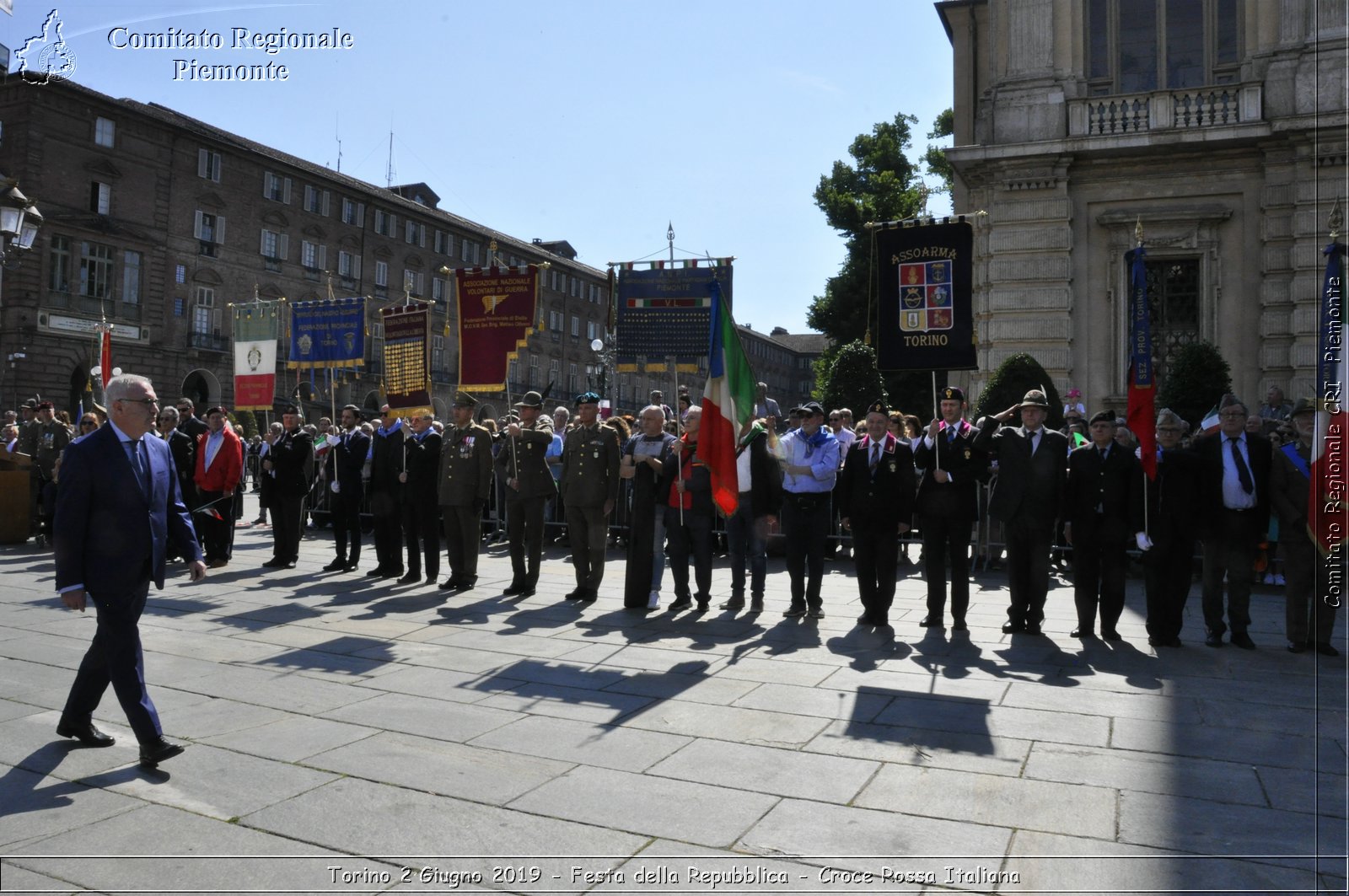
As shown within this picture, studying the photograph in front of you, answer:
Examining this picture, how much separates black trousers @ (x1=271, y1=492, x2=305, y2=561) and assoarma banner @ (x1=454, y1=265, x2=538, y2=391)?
2.85 metres

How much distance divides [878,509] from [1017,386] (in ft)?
27.8

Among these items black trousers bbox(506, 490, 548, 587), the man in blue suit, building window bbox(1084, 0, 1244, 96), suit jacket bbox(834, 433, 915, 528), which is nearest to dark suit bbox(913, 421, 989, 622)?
suit jacket bbox(834, 433, 915, 528)

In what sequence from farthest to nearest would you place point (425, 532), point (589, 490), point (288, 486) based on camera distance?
point (288, 486) → point (425, 532) → point (589, 490)

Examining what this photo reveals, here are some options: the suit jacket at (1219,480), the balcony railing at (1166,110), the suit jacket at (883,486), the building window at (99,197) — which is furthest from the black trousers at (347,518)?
the building window at (99,197)

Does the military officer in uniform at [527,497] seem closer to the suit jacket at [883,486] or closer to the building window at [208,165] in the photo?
the suit jacket at [883,486]

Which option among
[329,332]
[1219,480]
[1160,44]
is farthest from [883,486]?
[1160,44]

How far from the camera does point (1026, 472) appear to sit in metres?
9.06

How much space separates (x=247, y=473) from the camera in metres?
37.1

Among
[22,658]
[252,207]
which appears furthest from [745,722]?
[252,207]

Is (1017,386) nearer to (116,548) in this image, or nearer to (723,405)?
(723,405)

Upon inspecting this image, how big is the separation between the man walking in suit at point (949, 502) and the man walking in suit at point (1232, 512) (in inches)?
77.5

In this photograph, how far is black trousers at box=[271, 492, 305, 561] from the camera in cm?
1341

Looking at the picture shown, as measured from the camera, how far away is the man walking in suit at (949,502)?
918cm

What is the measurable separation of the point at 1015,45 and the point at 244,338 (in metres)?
16.9
